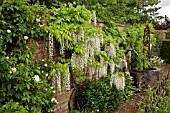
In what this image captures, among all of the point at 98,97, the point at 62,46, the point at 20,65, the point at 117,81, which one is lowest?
the point at 98,97

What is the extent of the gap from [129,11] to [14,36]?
10.7 metres

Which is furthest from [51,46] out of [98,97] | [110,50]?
[110,50]

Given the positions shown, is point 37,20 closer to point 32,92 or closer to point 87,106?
point 32,92

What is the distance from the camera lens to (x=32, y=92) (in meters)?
2.81

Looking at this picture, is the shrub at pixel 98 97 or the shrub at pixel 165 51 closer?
the shrub at pixel 98 97

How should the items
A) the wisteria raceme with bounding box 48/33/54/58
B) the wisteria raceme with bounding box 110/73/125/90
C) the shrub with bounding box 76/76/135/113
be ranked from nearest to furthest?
the wisteria raceme with bounding box 48/33/54/58, the shrub with bounding box 76/76/135/113, the wisteria raceme with bounding box 110/73/125/90

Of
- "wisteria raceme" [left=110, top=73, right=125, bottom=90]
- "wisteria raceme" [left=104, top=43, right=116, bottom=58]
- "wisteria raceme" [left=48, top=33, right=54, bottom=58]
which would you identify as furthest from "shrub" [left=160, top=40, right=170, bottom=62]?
"wisteria raceme" [left=48, top=33, right=54, bottom=58]

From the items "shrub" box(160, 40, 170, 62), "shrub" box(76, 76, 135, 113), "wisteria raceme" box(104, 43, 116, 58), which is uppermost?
"wisteria raceme" box(104, 43, 116, 58)

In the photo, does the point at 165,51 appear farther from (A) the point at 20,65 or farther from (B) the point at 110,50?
(A) the point at 20,65

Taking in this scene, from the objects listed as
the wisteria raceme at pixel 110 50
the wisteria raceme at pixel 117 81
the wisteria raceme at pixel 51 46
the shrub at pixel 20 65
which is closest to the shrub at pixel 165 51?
the wisteria raceme at pixel 117 81

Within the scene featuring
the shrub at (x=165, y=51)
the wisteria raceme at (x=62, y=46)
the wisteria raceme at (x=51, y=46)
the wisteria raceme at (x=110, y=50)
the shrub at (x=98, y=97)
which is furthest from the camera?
the shrub at (x=165, y=51)

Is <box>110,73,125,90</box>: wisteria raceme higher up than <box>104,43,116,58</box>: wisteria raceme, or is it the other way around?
<box>104,43,116,58</box>: wisteria raceme

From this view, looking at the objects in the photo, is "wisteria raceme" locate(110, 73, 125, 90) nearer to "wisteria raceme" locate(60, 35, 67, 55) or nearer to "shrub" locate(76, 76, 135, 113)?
"shrub" locate(76, 76, 135, 113)

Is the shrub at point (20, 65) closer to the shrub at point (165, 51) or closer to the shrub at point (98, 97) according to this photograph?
the shrub at point (98, 97)
